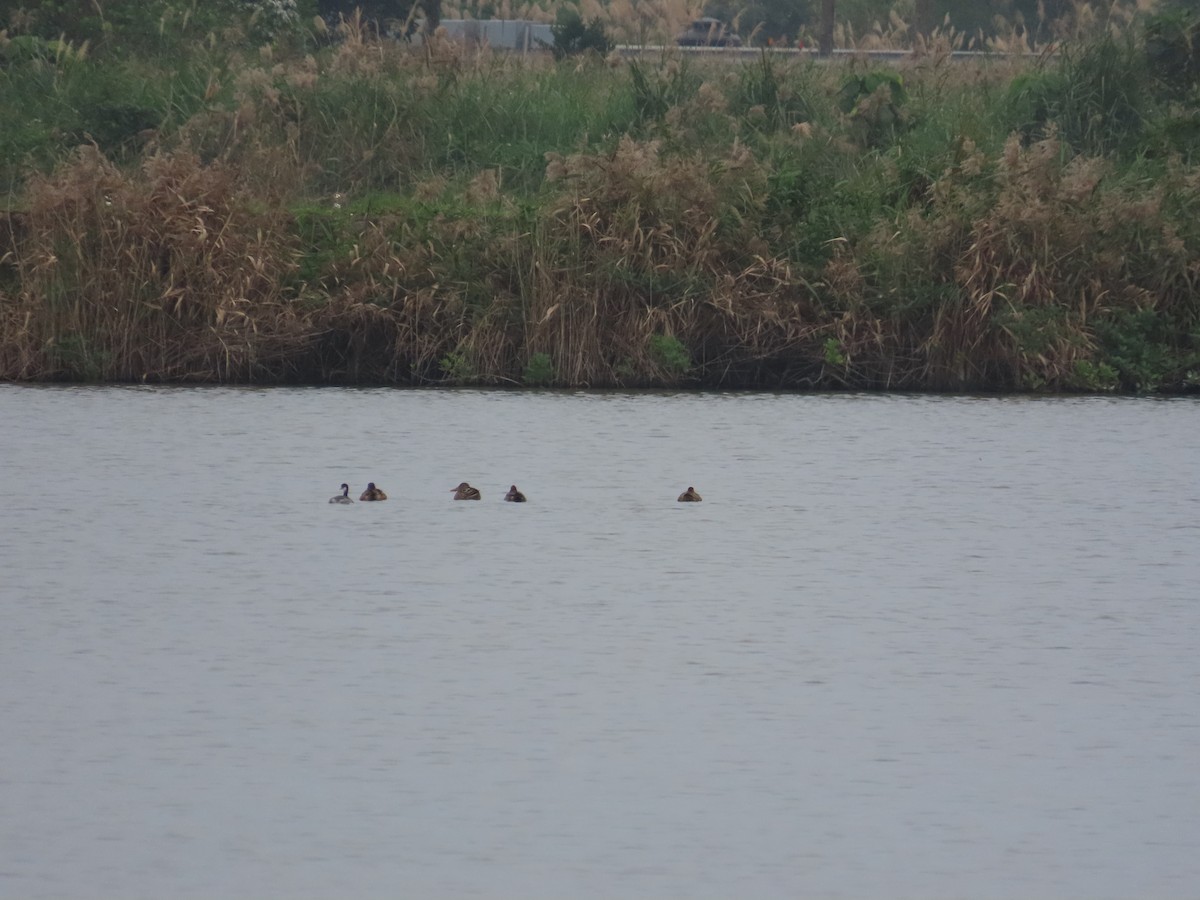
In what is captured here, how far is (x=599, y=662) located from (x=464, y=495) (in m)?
4.39

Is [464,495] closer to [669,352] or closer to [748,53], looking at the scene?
[669,352]

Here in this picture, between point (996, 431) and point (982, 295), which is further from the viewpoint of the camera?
point (982, 295)

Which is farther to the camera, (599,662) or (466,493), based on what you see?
(466,493)

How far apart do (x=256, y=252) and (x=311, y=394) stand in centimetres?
138

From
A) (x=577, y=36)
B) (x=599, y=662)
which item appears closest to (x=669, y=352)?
(x=599, y=662)

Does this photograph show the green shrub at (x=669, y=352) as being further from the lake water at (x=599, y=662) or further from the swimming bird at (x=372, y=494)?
the swimming bird at (x=372, y=494)

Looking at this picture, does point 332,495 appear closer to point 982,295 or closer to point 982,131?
point 982,295

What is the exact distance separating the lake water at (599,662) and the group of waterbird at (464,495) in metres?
0.09

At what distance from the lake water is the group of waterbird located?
89 millimetres

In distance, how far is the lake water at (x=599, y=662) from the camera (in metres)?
7.43

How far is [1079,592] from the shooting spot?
1187 cm

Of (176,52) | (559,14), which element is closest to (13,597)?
(176,52)

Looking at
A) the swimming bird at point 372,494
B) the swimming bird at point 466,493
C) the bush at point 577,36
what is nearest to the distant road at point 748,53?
the bush at point 577,36

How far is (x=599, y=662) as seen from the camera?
1016 cm
